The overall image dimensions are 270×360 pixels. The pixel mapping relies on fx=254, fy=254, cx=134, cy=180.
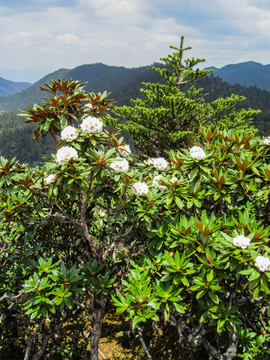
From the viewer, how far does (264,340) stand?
2.49m

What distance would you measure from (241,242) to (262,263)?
20 centimetres

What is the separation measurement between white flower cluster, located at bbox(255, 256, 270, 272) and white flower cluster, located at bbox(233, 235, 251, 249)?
0.40ft

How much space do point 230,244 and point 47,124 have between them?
206cm

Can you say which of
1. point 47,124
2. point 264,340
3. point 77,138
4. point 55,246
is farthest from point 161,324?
point 47,124

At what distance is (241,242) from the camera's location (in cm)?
196

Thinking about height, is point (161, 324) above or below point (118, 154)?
below

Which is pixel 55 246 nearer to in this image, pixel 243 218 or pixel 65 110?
pixel 65 110

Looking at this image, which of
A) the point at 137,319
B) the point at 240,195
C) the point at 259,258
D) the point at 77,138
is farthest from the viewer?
the point at 240,195

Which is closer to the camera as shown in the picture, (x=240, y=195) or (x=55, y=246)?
(x=240, y=195)

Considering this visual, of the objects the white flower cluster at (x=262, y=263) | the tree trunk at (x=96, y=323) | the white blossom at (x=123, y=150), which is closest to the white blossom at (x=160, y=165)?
the white blossom at (x=123, y=150)

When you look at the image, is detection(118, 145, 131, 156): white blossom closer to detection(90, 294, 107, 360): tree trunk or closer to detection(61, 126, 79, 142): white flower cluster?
detection(61, 126, 79, 142): white flower cluster

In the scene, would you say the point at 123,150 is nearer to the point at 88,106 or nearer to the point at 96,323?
the point at 88,106

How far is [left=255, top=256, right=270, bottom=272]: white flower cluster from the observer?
184cm

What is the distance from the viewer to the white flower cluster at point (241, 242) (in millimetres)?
1951
